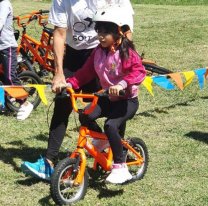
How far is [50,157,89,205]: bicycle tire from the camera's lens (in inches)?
177

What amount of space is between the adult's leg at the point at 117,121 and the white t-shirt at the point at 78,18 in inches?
30.0

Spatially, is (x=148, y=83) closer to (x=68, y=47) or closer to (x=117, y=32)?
(x=68, y=47)

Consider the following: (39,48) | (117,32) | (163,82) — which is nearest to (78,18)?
(117,32)

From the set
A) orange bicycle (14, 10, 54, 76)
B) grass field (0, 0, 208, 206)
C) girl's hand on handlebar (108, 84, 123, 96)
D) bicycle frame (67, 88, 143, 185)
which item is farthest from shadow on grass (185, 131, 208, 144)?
orange bicycle (14, 10, 54, 76)

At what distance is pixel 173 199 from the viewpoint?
16.4 ft

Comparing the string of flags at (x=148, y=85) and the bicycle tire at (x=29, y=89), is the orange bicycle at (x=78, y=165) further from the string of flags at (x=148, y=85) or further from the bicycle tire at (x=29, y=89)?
the bicycle tire at (x=29, y=89)

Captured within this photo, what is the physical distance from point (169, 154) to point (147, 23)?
11.7 m

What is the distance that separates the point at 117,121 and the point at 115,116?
0.06m

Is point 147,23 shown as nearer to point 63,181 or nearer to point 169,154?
point 169,154

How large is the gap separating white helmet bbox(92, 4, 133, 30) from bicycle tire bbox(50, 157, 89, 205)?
125 cm

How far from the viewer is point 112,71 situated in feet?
15.8

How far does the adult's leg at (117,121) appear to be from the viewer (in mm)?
4754

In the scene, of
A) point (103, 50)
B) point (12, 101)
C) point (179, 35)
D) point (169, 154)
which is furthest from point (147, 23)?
point (103, 50)

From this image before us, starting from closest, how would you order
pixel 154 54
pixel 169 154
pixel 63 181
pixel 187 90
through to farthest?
1. pixel 63 181
2. pixel 169 154
3. pixel 187 90
4. pixel 154 54
